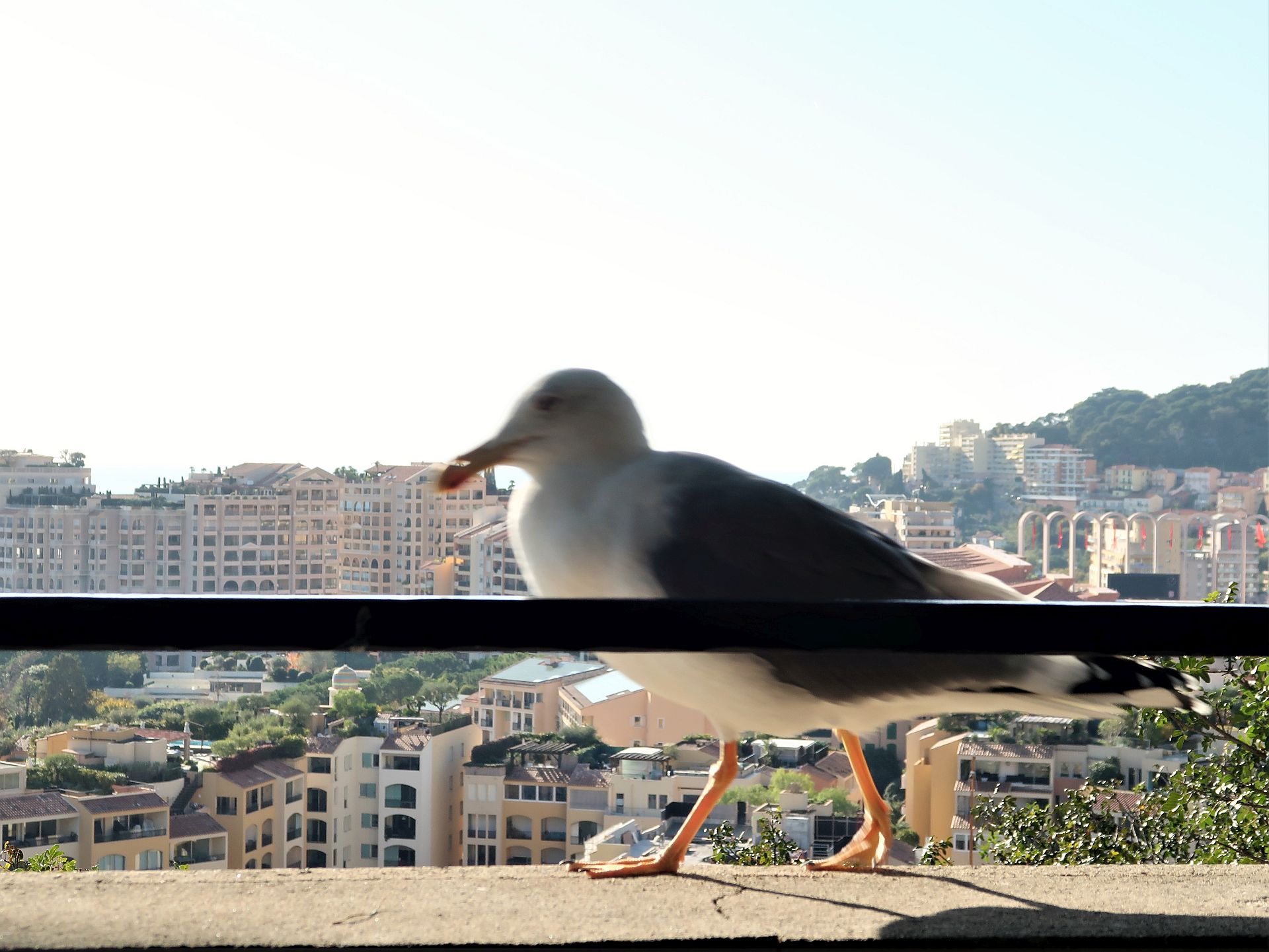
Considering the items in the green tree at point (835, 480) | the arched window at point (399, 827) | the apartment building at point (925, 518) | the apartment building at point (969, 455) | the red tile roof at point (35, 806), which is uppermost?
the apartment building at point (969, 455)

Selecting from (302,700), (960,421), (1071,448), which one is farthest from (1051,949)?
(960,421)

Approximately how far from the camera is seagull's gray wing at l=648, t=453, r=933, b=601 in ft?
3.86

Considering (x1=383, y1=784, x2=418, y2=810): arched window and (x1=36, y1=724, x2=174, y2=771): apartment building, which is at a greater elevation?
(x1=383, y1=784, x2=418, y2=810): arched window

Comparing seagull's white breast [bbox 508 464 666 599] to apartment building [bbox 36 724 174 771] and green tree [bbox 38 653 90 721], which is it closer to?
green tree [bbox 38 653 90 721]

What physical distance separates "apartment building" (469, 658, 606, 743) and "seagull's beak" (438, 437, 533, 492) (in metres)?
0.40

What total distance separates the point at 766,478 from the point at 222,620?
65 centimetres

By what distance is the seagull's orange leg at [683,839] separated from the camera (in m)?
1.17

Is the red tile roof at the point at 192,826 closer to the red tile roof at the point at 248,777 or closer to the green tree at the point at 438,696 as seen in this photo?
the red tile roof at the point at 248,777

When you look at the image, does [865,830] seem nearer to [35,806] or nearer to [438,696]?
[438,696]

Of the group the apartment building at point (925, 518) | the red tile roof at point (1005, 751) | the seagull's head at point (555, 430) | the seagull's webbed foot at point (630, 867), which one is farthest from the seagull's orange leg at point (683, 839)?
the apartment building at point (925, 518)

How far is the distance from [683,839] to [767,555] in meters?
0.30

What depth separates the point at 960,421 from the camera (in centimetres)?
2430

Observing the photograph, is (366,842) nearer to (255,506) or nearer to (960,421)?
(255,506)

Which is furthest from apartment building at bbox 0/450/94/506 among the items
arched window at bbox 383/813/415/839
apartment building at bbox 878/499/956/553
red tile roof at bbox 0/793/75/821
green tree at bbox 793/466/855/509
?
arched window at bbox 383/813/415/839
